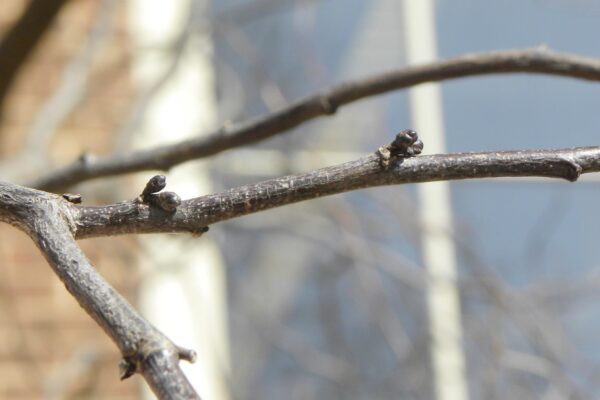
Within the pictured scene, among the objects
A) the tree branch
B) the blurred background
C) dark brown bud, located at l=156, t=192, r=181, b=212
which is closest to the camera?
the tree branch

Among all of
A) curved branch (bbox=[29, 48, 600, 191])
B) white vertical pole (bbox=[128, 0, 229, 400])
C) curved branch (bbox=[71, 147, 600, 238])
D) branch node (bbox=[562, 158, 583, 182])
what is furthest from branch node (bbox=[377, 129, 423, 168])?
white vertical pole (bbox=[128, 0, 229, 400])

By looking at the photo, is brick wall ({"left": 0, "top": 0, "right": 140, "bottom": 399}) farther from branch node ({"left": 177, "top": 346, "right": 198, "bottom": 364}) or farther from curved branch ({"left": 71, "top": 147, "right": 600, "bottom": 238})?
branch node ({"left": 177, "top": 346, "right": 198, "bottom": 364})

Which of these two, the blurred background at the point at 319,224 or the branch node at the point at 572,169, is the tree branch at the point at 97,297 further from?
the blurred background at the point at 319,224

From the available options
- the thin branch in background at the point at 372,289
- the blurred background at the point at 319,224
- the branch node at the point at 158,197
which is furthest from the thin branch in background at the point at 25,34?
the branch node at the point at 158,197

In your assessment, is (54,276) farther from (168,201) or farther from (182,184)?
(168,201)

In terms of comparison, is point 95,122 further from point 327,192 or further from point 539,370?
point 327,192

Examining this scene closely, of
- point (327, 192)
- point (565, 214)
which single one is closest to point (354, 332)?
point (565, 214)
